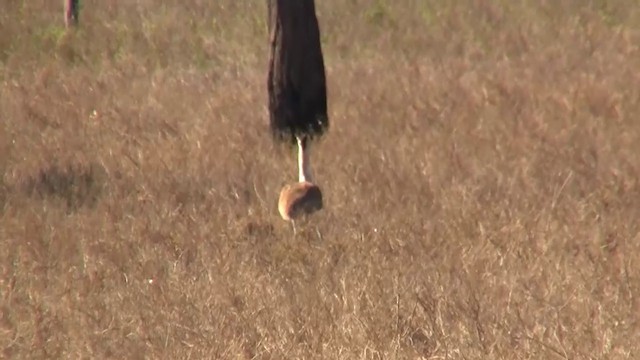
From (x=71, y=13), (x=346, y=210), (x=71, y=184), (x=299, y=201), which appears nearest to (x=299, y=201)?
(x=299, y=201)

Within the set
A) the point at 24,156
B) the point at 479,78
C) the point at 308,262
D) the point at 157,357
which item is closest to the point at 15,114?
the point at 24,156

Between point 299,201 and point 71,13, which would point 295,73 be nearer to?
point 299,201

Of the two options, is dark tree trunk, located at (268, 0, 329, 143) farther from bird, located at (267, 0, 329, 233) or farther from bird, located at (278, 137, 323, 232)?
bird, located at (278, 137, 323, 232)

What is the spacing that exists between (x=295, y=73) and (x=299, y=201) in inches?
131

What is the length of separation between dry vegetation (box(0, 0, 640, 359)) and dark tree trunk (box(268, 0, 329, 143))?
22 cm

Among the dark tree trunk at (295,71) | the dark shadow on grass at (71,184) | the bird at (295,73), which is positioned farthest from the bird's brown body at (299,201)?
the dark tree trunk at (295,71)

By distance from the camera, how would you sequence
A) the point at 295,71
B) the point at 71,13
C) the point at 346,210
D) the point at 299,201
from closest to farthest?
the point at 299,201 → the point at 346,210 → the point at 295,71 → the point at 71,13

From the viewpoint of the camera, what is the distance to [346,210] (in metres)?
7.53

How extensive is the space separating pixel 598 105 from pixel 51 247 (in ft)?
16.8

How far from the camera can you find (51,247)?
22.7 feet

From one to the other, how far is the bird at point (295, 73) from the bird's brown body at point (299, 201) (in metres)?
2.61

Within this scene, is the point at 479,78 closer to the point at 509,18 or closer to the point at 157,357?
the point at 509,18

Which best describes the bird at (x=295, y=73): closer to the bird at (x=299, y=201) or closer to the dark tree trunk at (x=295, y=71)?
the dark tree trunk at (x=295, y=71)

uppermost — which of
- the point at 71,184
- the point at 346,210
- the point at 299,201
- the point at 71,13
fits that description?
the point at 299,201
